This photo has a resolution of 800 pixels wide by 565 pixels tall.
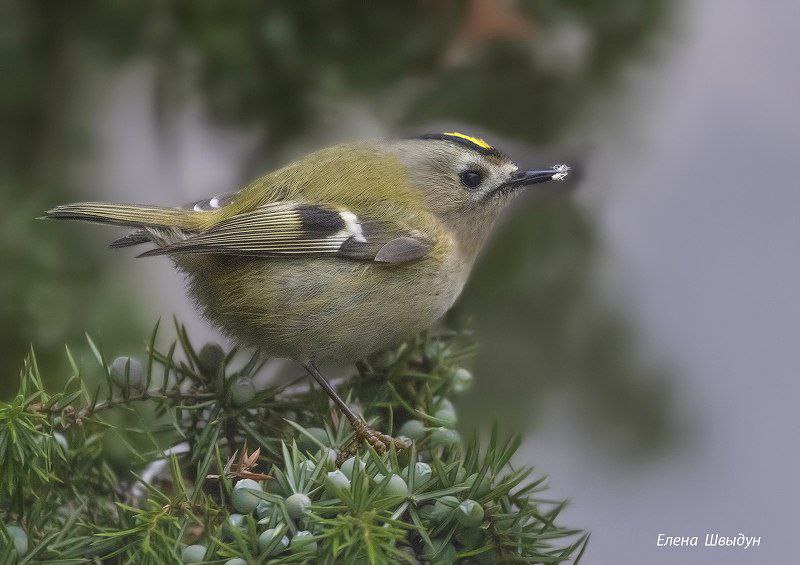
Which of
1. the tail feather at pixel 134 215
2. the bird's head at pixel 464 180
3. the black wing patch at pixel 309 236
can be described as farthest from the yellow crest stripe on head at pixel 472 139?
the tail feather at pixel 134 215

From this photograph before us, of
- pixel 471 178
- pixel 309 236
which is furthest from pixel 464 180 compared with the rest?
pixel 309 236

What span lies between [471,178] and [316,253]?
300 mm

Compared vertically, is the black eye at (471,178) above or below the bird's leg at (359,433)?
above

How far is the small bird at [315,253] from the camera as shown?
1166 mm

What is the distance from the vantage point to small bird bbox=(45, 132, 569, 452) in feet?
3.83

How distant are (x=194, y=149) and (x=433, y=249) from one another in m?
0.72

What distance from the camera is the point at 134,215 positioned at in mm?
1198

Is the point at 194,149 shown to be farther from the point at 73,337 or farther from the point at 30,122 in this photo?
the point at 73,337

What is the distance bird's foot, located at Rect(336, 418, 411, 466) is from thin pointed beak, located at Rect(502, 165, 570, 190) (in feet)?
1.62

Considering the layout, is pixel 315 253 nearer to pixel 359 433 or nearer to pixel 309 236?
pixel 309 236

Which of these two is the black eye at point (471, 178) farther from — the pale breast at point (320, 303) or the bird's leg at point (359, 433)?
the bird's leg at point (359, 433)

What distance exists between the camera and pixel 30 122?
1585 millimetres

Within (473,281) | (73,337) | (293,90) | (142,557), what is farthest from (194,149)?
(142,557)

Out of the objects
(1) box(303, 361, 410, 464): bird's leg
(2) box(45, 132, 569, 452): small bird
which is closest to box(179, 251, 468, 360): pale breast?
(2) box(45, 132, 569, 452): small bird
